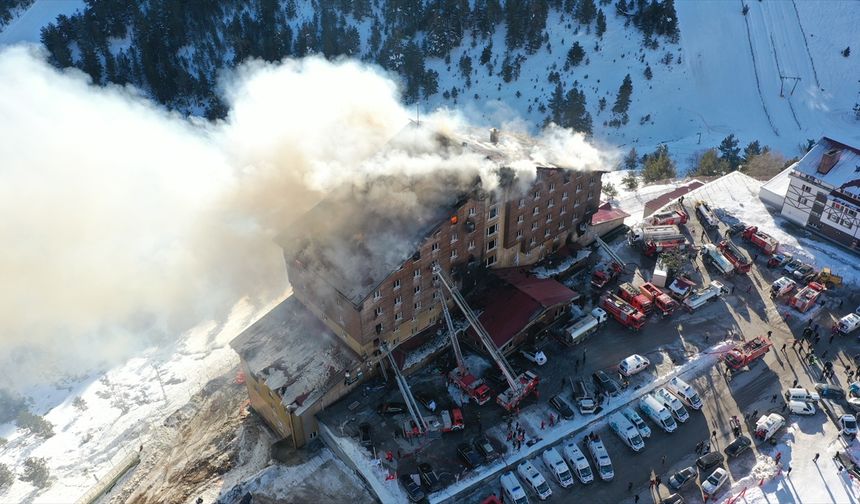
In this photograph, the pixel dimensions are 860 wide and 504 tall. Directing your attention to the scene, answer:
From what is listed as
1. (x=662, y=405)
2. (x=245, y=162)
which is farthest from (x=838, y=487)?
(x=245, y=162)

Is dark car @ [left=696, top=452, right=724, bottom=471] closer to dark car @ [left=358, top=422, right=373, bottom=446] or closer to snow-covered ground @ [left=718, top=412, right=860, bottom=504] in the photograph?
snow-covered ground @ [left=718, top=412, right=860, bottom=504]

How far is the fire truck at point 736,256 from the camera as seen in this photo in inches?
2320

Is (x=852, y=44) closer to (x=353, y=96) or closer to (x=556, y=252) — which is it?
(x=556, y=252)

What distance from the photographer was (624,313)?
53750mm

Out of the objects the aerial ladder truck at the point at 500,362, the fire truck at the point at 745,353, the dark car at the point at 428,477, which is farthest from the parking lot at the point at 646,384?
the aerial ladder truck at the point at 500,362

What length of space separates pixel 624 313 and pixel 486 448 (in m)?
17.3

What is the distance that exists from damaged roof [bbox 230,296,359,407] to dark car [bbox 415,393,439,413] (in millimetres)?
5254

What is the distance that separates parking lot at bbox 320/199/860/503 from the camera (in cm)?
4306

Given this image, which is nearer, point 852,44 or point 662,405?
point 662,405

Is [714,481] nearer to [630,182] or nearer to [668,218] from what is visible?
[668,218]

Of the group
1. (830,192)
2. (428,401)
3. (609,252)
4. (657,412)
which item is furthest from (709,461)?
(830,192)

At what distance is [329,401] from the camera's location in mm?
48156

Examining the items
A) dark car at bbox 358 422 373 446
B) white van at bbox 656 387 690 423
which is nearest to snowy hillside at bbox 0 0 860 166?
white van at bbox 656 387 690 423

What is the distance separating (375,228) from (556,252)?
19124 millimetres
